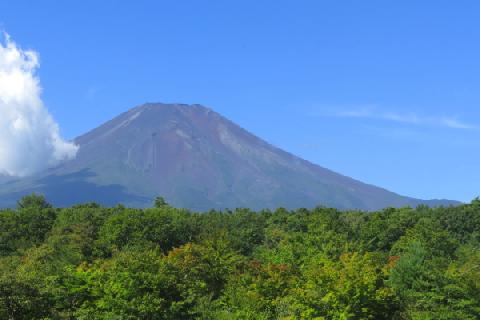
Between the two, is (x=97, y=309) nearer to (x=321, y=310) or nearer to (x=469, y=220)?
(x=321, y=310)

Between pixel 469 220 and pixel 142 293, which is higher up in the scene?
pixel 469 220

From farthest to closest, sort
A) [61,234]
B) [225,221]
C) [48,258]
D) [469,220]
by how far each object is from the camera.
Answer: [225,221] < [469,220] < [61,234] < [48,258]

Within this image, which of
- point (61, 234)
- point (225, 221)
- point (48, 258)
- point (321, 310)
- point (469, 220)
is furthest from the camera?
point (225, 221)

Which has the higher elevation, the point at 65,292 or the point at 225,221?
the point at 225,221

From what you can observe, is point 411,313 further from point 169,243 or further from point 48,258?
point 169,243

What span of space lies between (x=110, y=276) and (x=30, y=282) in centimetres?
528

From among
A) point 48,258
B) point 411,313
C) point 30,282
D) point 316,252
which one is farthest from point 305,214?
point 30,282

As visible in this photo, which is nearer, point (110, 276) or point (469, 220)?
point (110, 276)

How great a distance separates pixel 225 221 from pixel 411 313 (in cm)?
5567

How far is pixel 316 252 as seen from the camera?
192 ft

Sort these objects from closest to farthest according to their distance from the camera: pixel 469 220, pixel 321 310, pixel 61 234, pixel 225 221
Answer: pixel 321 310, pixel 61 234, pixel 469 220, pixel 225 221

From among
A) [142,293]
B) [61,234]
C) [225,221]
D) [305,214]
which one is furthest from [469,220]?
[142,293]

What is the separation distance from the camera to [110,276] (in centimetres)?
3697

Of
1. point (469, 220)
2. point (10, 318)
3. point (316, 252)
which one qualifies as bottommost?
point (10, 318)
